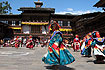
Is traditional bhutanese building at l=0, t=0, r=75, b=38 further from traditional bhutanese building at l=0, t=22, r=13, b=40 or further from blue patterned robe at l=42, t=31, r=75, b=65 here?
blue patterned robe at l=42, t=31, r=75, b=65

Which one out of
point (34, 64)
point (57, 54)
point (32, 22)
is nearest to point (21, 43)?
point (32, 22)

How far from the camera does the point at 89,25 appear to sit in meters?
28.1

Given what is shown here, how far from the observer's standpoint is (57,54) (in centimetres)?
526

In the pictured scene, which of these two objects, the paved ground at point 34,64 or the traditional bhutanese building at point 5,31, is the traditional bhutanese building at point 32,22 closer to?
the traditional bhutanese building at point 5,31

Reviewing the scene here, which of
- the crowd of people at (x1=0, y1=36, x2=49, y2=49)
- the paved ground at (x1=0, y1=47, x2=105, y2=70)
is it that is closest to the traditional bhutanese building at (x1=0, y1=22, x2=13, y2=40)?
the crowd of people at (x1=0, y1=36, x2=49, y2=49)

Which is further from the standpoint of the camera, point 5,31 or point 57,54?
point 5,31

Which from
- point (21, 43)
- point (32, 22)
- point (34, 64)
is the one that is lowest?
point (34, 64)

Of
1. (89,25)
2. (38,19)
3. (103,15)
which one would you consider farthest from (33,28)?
(103,15)

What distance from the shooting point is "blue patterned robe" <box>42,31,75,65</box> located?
5218mm

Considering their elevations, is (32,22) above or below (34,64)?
above

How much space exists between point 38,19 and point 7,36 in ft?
31.6

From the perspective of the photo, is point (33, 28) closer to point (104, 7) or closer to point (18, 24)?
point (18, 24)

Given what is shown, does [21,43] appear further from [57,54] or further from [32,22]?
[57,54]

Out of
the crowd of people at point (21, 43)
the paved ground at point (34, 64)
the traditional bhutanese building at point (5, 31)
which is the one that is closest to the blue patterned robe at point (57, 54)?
the paved ground at point (34, 64)
